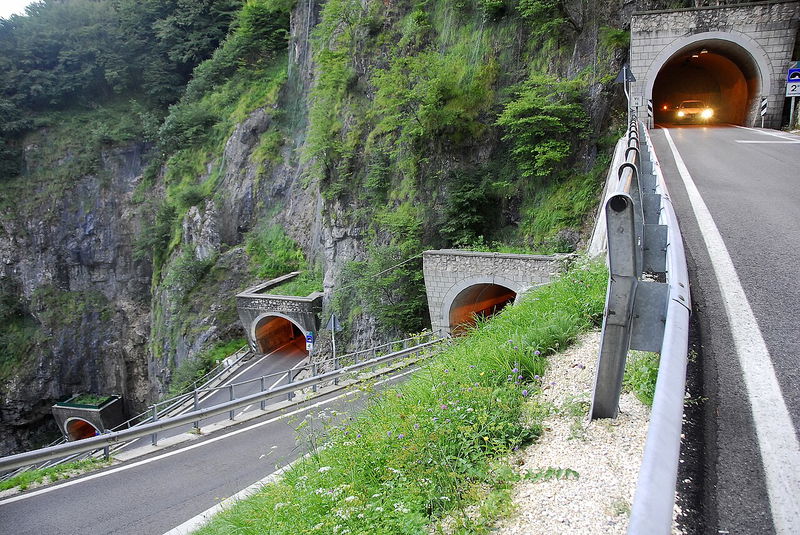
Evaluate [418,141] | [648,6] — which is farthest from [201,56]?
[648,6]

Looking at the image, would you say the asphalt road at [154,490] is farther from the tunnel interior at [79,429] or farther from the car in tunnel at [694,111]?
the tunnel interior at [79,429]

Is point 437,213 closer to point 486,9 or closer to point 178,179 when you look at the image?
point 486,9

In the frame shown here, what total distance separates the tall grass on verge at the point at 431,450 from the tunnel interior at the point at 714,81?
16.0m

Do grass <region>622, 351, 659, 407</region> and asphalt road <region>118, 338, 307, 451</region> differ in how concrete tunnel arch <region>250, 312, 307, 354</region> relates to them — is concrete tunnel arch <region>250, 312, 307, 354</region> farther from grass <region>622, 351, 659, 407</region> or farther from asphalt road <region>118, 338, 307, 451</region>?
grass <region>622, 351, 659, 407</region>

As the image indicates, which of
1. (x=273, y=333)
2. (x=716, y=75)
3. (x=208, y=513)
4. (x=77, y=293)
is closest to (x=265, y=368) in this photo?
(x=273, y=333)

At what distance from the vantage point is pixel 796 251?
4.59 metres

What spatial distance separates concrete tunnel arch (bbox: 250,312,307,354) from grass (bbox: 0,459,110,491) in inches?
665

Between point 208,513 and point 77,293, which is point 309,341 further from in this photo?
point 77,293

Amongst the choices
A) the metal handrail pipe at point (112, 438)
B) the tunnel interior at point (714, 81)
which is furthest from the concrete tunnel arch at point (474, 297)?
the tunnel interior at point (714, 81)

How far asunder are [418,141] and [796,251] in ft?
51.6

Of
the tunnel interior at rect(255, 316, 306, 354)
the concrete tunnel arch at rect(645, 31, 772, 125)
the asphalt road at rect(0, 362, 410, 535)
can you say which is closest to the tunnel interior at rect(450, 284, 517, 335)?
the concrete tunnel arch at rect(645, 31, 772, 125)

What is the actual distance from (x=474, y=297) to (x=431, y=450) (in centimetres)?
1385

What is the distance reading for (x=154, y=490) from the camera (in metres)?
6.37

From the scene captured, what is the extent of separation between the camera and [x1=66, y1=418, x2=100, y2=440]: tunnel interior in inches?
1223
